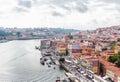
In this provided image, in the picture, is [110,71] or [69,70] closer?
[110,71]

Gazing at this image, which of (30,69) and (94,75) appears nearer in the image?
(94,75)

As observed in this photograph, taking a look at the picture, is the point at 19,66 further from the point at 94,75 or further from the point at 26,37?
the point at 26,37

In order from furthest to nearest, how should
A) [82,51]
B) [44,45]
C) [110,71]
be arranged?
[44,45]
[82,51]
[110,71]

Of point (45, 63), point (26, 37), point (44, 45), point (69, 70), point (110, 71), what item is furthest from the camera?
point (26, 37)

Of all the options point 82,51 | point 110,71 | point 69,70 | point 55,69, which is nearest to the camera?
point 110,71

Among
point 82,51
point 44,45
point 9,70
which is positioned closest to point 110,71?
point 9,70

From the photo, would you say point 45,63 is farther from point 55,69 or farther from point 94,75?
point 94,75

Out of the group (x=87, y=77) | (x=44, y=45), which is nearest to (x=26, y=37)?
(x=44, y=45)

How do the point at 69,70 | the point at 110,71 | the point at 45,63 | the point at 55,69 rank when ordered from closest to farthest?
the point at 110,71
the point at 69,70
the point at 55,69
the point at 45,63
